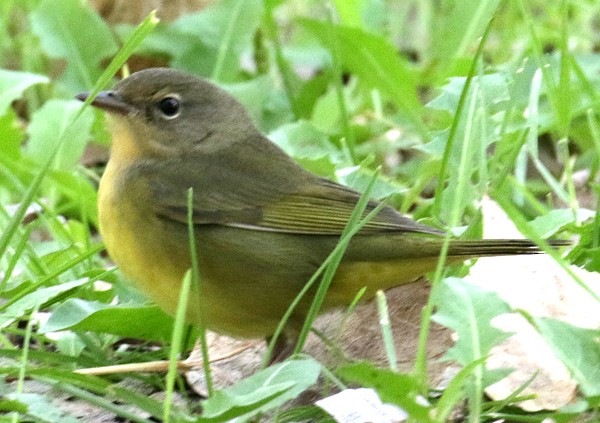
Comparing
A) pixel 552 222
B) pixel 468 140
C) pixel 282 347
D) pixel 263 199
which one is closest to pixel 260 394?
pixel 282 347

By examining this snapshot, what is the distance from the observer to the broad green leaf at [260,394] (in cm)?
273

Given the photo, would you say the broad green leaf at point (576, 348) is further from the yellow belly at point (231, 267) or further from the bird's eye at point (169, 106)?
the bird's eye at point (169, 106)

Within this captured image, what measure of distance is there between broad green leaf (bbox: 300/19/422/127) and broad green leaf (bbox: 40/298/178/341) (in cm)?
260

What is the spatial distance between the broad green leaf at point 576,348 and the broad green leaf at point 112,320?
1376mm

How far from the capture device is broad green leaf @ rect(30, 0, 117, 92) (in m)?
6.18

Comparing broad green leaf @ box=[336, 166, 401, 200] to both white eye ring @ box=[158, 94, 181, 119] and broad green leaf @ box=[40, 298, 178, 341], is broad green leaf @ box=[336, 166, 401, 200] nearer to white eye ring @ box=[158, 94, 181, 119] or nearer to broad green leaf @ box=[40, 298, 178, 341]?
white eye ring @ box=[158, 94, 181, 119]

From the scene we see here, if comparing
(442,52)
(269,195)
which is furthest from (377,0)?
(269,195)

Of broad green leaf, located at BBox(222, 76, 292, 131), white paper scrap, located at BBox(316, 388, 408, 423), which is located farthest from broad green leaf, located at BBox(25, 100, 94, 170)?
white paper scrap, located at BBox(316, 388, 408, 423)

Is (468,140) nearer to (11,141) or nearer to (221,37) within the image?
(11,141)

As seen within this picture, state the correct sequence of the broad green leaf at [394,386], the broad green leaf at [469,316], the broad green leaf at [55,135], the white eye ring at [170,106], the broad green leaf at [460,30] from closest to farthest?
the broad green leaf at [394,386]
the broad green leaf at [469,316]
the white eye ring at [170,106]
the broad green leaf at [55,135]
the broad green leaf at [460,30]

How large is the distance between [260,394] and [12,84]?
2.99 metres

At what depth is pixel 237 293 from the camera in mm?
3607

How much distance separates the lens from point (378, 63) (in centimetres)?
593

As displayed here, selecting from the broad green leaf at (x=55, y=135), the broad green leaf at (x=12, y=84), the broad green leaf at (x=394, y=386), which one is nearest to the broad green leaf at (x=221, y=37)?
the broad green leaf at (x=55, y=135)
